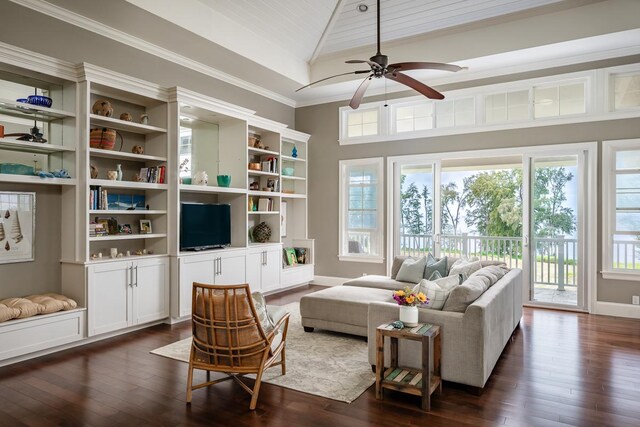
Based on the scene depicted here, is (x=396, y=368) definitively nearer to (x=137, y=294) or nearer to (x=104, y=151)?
(x=137, y=294)

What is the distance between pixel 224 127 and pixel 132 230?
7.14 ft

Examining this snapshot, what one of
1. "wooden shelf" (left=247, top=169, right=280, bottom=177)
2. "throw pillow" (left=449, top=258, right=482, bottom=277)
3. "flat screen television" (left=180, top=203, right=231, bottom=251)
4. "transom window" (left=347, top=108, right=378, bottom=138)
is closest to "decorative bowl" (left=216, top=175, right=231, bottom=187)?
"flat screen television" (left=180, top=203, right=231, bottom=251)

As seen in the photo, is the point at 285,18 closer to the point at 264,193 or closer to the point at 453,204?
the point at 264,193

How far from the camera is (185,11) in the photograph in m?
5.04

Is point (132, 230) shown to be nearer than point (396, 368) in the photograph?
No

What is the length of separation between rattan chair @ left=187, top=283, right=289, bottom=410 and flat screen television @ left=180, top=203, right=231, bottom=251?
2.57m

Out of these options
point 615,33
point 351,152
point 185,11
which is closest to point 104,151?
point 185,11

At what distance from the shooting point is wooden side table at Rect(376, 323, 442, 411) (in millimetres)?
3012

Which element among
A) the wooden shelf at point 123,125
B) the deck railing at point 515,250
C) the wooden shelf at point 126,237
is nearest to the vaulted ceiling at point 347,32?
the wooden shelf at point 123,125

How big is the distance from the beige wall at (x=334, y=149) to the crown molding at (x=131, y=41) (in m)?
1.25

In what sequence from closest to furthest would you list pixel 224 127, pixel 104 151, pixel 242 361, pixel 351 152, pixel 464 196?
pixel 242 361 < pixel 104 151 < pixel 224 127 < pixel 351 152 < pixel 464 196

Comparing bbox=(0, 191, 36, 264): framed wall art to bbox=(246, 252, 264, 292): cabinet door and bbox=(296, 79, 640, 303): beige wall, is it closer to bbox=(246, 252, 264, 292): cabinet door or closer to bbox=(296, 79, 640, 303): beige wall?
bbox=(246, 252, 264, 292): cabinet door

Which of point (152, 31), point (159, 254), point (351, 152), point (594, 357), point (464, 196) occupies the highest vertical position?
point (152, 31)

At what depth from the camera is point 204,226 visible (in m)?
5.85
